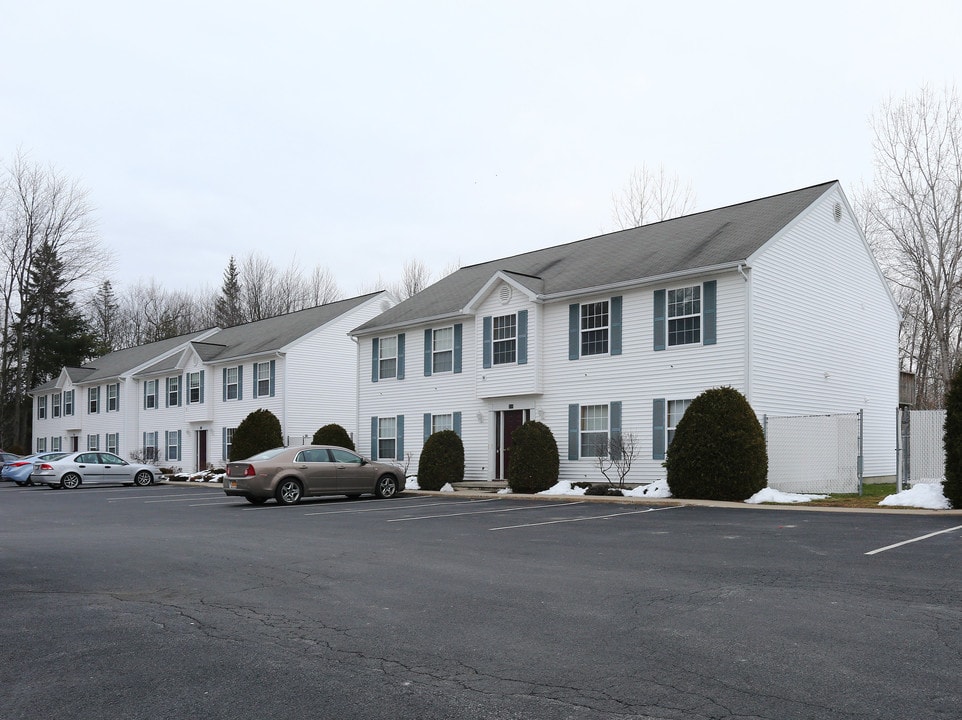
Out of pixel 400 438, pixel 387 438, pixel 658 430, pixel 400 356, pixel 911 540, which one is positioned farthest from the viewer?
pixel 387 438

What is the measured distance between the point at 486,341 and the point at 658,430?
676 cm

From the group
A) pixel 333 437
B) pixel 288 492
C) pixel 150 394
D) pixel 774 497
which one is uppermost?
pixel 150 394

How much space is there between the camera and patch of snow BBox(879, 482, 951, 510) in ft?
53.7

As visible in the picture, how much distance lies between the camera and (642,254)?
24828 mm

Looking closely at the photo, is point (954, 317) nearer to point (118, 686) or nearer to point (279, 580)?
point (279, 580)

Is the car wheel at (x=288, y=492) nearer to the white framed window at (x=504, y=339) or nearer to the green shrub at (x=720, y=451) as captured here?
the white framed window at (x=504, y=339)

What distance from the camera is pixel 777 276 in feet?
71.8

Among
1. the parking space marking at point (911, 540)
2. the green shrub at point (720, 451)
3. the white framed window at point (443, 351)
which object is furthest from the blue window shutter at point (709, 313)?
the white framed window at point (443, 351)

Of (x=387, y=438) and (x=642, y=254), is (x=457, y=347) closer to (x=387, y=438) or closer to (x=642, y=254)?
(x=387, y=438)

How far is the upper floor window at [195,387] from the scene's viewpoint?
138 ft

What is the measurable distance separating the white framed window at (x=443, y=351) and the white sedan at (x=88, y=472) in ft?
46.8

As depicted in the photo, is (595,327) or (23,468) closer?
(595,327)

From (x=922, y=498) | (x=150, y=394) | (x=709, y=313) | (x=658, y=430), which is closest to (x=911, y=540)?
(x=922, y=498)

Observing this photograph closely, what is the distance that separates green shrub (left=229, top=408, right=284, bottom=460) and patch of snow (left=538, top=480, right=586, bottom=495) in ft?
48.3
